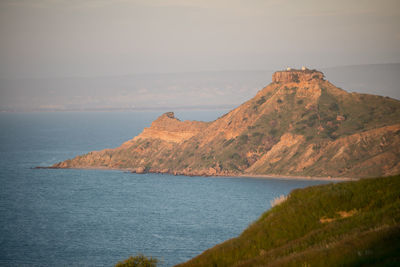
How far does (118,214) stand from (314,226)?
10660 centimetres

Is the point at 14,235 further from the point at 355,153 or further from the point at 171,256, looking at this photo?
the point at 355,153

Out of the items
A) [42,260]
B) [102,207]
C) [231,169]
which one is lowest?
[42,260]

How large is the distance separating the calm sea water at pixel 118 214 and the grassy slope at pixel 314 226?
51559 millimetres

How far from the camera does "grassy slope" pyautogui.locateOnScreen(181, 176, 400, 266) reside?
1789cm

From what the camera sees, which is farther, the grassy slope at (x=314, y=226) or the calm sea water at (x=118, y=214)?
the calm sea water at (x=118, y=214)

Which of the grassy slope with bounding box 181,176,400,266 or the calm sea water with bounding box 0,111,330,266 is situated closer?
the grassy slope with bounding box 181,176,400,266

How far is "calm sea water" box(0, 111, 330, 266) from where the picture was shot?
284ft

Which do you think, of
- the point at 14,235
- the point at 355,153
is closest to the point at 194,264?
the point at 14,235

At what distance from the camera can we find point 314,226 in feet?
76.7

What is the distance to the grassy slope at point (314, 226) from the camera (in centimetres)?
1789

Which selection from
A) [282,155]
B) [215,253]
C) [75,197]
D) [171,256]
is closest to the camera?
[215,253]

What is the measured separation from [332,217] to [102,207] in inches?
4647

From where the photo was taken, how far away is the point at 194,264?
24.6 m

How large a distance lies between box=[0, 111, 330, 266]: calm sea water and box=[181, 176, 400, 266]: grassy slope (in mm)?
51559
